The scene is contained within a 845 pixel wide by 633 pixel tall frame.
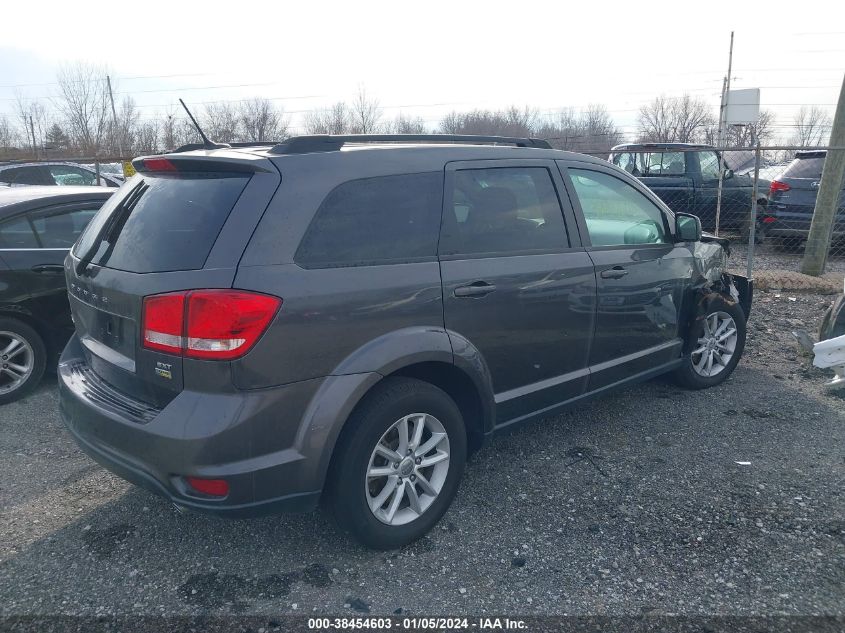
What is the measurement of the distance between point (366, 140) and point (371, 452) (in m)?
1.61

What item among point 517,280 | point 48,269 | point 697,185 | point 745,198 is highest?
point 517,280

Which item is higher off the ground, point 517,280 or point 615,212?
point 615,212

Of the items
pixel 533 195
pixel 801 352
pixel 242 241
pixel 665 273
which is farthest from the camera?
pixel 801 352

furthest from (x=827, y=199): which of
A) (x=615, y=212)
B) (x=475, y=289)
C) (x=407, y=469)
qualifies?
(x=407, y=469)

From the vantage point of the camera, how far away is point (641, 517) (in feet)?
11.7

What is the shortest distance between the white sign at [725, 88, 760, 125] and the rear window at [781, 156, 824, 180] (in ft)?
27.6

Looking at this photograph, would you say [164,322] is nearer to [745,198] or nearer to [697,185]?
[697,185]

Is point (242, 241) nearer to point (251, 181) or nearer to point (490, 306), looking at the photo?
point (251, 181)

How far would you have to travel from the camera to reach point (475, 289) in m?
3.41

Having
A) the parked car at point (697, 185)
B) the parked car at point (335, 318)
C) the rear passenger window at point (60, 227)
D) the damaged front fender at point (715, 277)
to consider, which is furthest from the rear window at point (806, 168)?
the rear passenger window at point (60, 227)

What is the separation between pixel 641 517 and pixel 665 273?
5.82 feet

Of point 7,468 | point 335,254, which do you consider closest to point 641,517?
point 335,254

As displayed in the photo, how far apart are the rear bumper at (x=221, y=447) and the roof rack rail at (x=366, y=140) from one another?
3.59ft

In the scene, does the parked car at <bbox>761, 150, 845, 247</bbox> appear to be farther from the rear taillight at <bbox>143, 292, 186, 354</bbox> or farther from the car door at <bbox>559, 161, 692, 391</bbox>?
the rear taillight at <bbox>143, 292, 186, 354</bbox>
